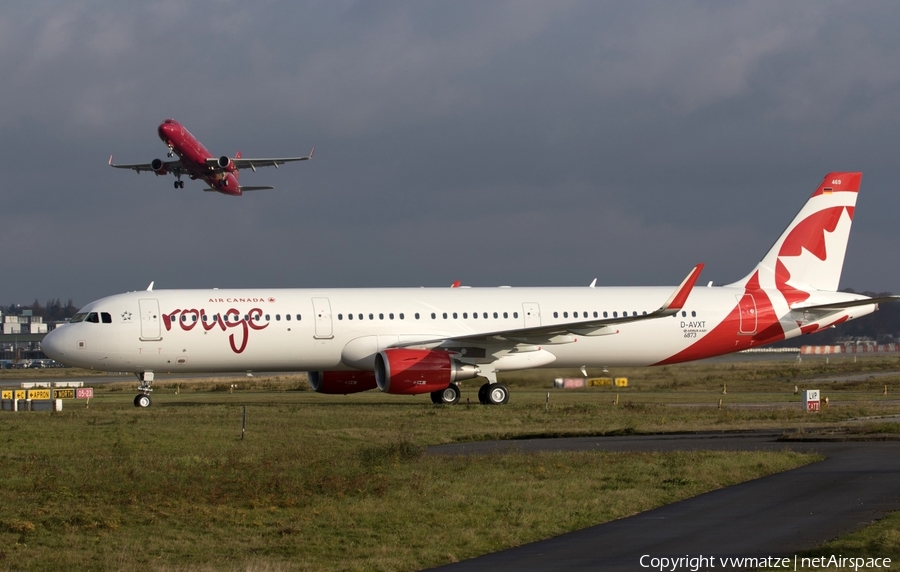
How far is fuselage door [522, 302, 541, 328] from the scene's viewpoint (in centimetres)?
3541

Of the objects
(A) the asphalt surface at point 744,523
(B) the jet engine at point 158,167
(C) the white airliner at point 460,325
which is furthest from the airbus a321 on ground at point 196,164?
(A) the asphalt surface at point 744,523

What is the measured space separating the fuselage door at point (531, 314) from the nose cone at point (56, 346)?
46.5 feet

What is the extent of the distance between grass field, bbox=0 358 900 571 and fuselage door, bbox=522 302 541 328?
11.7 ft

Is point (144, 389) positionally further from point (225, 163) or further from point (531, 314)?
point (225, 163)

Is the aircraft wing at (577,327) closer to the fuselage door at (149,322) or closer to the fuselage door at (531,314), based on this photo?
the fuselage door at (531,314)

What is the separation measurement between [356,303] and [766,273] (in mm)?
14176

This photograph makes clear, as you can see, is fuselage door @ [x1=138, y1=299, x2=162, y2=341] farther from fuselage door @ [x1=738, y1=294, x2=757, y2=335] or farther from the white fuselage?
fuselage door @ [x1=738, y1=294, x2=757, y2=335]

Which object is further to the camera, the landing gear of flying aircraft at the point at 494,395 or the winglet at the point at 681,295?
the landing gear of flying aircraft at the point at 494,395

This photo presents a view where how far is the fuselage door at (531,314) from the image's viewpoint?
35.4 meters

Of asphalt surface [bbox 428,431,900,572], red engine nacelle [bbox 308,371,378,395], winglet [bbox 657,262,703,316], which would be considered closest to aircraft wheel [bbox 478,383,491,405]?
red engine nacelle [bbox 308,371,378,395]

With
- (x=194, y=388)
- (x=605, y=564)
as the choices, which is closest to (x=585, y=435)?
(x=605, y=564)

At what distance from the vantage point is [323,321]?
3406 cm

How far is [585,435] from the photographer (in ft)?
84.2

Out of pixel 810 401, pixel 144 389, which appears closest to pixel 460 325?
pixel 144 389
